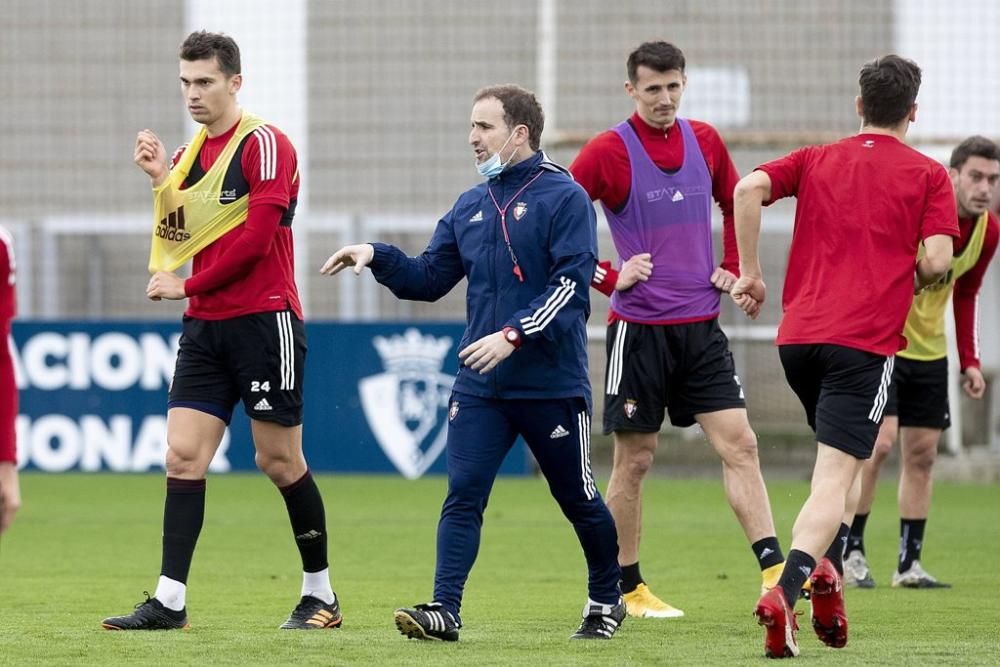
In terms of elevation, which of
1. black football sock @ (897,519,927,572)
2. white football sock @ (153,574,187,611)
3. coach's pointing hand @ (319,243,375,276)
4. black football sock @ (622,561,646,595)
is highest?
coach's pointing hand @ (319,243,375,276)

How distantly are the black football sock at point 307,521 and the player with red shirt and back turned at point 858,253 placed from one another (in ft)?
6.37

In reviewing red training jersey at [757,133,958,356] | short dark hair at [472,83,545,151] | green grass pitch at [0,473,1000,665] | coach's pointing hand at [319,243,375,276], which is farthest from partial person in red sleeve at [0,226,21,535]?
red training jersey at [757,133,958,356]

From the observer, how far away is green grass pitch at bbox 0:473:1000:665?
595 centimetres

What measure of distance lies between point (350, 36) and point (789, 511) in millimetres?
8479

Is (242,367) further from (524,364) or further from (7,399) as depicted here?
(7,399)

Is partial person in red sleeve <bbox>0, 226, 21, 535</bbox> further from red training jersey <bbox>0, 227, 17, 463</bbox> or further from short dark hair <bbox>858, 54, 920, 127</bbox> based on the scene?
short dark hair <bbox>858, 54, 920, 127</bbox>

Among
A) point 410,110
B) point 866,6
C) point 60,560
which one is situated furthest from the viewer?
point 410,110

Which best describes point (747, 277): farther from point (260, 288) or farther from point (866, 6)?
point (866, 6)

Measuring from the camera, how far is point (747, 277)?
21.2 ft

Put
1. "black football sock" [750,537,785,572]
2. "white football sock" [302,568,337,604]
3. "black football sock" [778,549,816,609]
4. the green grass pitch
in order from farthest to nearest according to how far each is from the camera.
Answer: "black football sock" [750,537,785,572]
"white football sock" [302,568,337,604]
the green grass pitch
"black football sock" [778,549,816,609]

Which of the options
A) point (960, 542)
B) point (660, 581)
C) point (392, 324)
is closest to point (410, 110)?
point (392, 324)

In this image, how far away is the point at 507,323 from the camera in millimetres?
6129

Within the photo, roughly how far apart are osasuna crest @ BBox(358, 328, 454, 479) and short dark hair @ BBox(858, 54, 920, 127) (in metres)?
9.17

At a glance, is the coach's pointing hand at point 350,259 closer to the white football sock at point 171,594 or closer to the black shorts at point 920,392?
the white football sock at point 171,594
